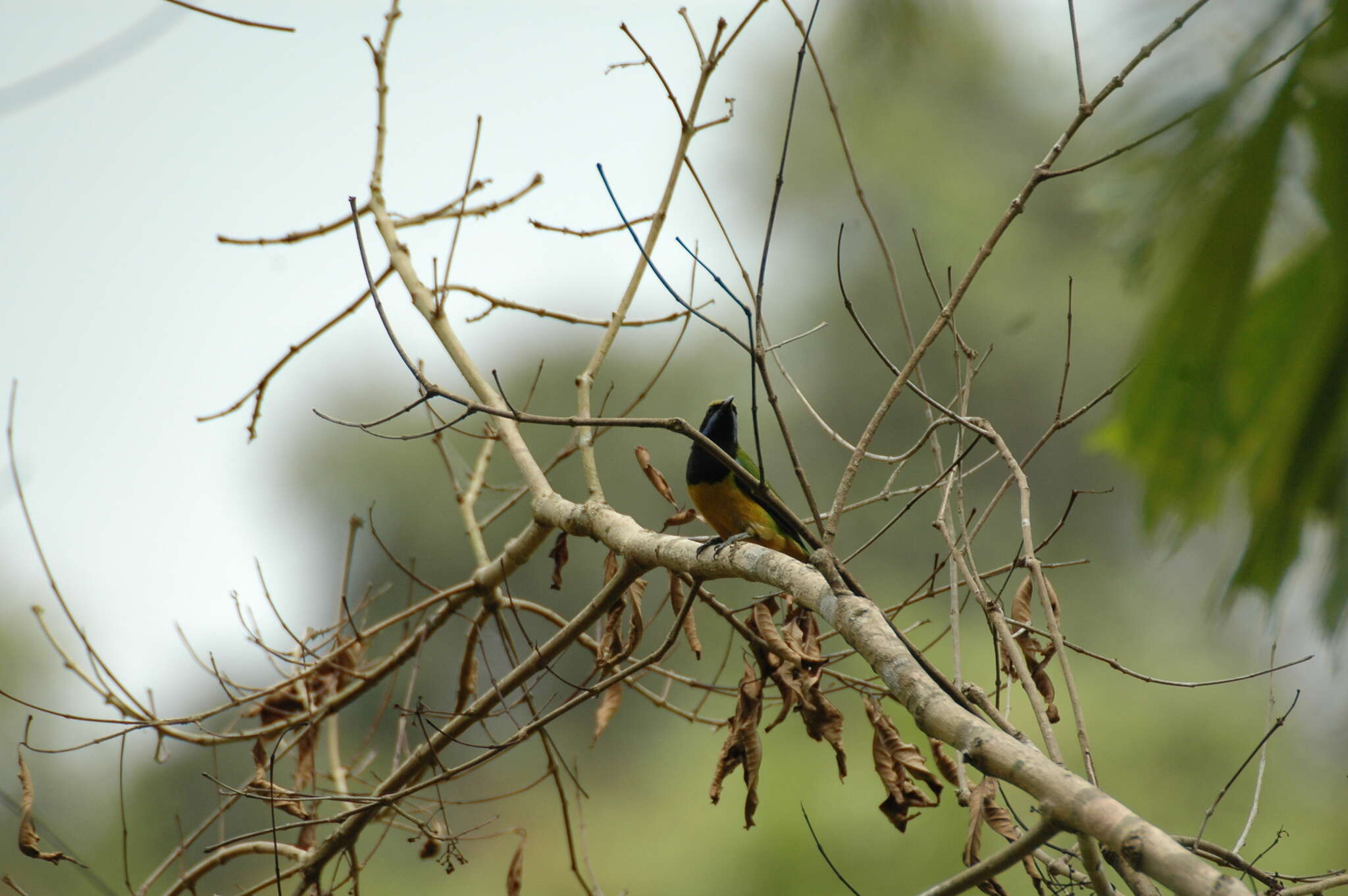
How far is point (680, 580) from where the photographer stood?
2.40 m

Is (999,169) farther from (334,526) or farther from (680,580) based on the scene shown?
(680,580)

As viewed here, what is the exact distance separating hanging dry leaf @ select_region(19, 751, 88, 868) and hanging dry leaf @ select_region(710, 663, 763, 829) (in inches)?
62.0

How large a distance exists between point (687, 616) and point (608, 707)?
45 centimetres

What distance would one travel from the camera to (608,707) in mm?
2482

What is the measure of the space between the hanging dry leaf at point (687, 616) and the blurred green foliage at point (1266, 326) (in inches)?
55.5

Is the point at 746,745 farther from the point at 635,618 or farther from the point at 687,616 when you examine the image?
the point at 635,618

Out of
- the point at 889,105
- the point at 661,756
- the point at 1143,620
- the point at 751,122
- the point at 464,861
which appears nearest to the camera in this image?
the point at 889,105

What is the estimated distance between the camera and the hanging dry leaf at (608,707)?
2381mm

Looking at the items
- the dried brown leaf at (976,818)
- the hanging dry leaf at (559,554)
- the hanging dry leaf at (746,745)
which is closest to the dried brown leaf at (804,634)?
the hanging dry leaf at (746,745)

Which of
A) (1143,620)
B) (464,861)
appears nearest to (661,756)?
(1143,620)

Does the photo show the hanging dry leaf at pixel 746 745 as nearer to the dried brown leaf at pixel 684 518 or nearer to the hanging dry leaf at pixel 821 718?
the hanging dry leaf at pixel 821 718

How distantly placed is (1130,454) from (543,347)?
22245 millimetres

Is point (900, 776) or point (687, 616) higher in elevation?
point (687, 616)

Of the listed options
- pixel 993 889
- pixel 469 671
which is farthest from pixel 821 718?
pixel 469 671
